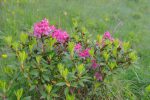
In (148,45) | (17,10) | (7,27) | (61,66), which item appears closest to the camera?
(61,66)

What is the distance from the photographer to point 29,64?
268 centimetres

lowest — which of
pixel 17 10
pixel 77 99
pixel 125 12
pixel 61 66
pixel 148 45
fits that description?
pixel 77 99

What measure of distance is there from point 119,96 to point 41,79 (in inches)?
40.0

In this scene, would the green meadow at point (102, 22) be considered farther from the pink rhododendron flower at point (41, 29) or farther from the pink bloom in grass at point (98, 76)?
the pink rhododendron flower at point (41, 29)

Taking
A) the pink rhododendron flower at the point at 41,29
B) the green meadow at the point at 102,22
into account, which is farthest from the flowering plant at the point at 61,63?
the green meadow at the point at 102,22

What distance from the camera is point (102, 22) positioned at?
613cm

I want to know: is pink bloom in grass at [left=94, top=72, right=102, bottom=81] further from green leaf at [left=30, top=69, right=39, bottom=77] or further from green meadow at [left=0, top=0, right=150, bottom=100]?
green leaf at [left=30, top=69, right=39, bottom=77]

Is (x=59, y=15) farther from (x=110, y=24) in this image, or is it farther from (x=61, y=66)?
(x=61, y=66)

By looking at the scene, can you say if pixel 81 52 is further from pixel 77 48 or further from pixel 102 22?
pixel 102 22

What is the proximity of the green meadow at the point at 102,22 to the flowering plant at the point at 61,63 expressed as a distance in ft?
1.15

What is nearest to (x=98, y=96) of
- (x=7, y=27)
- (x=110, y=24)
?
(x=7, y=27)

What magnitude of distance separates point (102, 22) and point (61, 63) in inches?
133

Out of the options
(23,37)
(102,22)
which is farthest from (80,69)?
(102,22)

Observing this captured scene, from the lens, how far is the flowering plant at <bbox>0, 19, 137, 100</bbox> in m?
2.65
